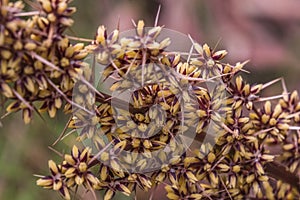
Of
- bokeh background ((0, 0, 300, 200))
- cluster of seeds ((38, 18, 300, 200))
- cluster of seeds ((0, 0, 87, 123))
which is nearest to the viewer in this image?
cluster of seeds ((0, 0, 87, 123))

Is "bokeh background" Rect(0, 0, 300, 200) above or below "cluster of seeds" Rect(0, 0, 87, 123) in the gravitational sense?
below

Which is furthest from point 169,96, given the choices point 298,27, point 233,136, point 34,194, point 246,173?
point 298,27

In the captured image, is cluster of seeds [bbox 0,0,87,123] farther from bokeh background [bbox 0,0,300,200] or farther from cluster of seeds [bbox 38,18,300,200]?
bokeh background [bbox 0,0,300,200]

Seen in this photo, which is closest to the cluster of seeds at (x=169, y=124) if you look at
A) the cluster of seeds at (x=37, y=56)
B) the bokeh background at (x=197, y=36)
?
the cluster of seeds at (x=37, y=56)

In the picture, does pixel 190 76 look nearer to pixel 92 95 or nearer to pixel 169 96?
pixel 169 96

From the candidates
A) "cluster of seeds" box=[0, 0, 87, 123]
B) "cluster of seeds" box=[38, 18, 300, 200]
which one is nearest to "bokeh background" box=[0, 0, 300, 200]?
"cluster of seeds" box=[38, 18, 300, 200]

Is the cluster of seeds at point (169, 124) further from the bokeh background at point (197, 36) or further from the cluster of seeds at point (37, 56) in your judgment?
the bokeh background at point (197, 36)

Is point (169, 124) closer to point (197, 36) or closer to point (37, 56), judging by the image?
point (37, 56)
